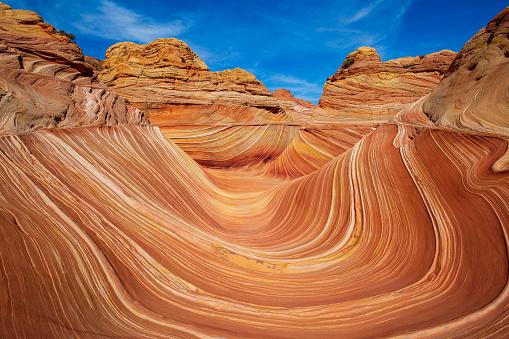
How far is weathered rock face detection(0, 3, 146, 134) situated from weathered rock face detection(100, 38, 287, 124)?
14.9ft

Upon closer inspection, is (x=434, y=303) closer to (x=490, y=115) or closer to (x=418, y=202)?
(x=418, y=202)

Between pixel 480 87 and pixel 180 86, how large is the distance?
10.8 meters

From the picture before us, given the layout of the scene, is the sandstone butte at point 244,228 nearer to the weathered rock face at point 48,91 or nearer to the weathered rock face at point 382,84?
the weathered rock face at point 48,91

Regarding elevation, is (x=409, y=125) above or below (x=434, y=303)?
above

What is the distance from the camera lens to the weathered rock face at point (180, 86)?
12625mm

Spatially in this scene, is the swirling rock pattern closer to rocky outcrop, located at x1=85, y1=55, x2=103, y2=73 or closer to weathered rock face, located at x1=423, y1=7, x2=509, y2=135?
weathered rock face, located at x1=423, y1=7, x2=509, y2=135

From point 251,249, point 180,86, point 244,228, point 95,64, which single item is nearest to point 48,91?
point 244,228

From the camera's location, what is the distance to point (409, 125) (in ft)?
19.2

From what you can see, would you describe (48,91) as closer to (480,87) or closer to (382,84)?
(480,87)

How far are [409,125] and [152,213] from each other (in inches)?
187

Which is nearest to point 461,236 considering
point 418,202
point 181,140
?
point 418,202

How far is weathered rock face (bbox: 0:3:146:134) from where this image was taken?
4031 millimetres

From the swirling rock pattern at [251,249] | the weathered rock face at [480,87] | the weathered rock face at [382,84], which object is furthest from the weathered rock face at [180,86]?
the weathered rock face at [480,87]

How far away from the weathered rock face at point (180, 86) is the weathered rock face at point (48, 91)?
4.55 meters
